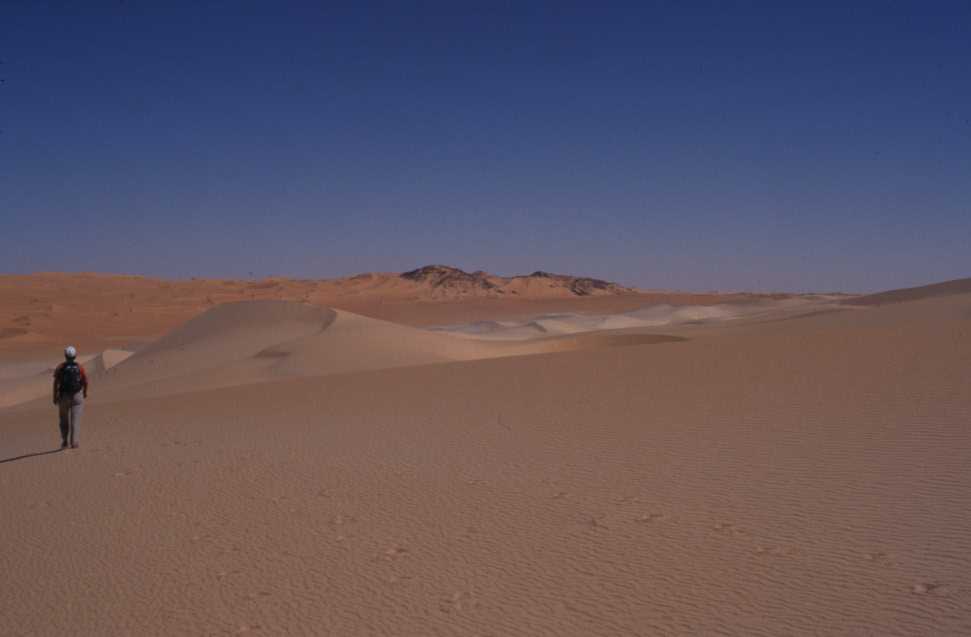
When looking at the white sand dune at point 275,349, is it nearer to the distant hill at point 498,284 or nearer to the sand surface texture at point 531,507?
the sand surface texture at point 531,507

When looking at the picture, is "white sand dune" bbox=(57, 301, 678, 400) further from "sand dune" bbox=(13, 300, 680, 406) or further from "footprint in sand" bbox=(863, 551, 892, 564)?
"footprint in sand" bbox=(863, 551, 892, 564)

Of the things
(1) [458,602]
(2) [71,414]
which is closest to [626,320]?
(2) [71,414]

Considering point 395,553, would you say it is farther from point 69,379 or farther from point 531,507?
point 69,379

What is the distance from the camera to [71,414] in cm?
1034

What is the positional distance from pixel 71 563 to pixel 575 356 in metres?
12.1

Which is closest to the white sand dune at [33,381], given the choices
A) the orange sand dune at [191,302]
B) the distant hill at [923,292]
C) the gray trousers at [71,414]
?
the orange sand dune at [191,302]

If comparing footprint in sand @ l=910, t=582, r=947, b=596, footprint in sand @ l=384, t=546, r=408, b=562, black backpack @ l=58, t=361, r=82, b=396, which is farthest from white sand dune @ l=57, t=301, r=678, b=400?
footprint in sand @ l=910, t=582, r=947, b=596


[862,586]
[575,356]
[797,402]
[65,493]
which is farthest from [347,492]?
[575,356]

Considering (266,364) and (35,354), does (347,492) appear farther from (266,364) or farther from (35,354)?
(35,354)

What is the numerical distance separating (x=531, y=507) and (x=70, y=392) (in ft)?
21.9

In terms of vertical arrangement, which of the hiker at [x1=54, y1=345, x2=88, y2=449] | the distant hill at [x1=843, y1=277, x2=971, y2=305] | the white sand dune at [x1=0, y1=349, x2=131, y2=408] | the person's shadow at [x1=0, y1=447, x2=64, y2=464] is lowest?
the white sand dune at [x1=0, y1=349, x2=131, y2=408]

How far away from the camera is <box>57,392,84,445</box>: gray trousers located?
33.2ft

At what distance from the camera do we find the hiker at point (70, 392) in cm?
984

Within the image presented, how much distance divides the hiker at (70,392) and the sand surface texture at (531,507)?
0.42m
